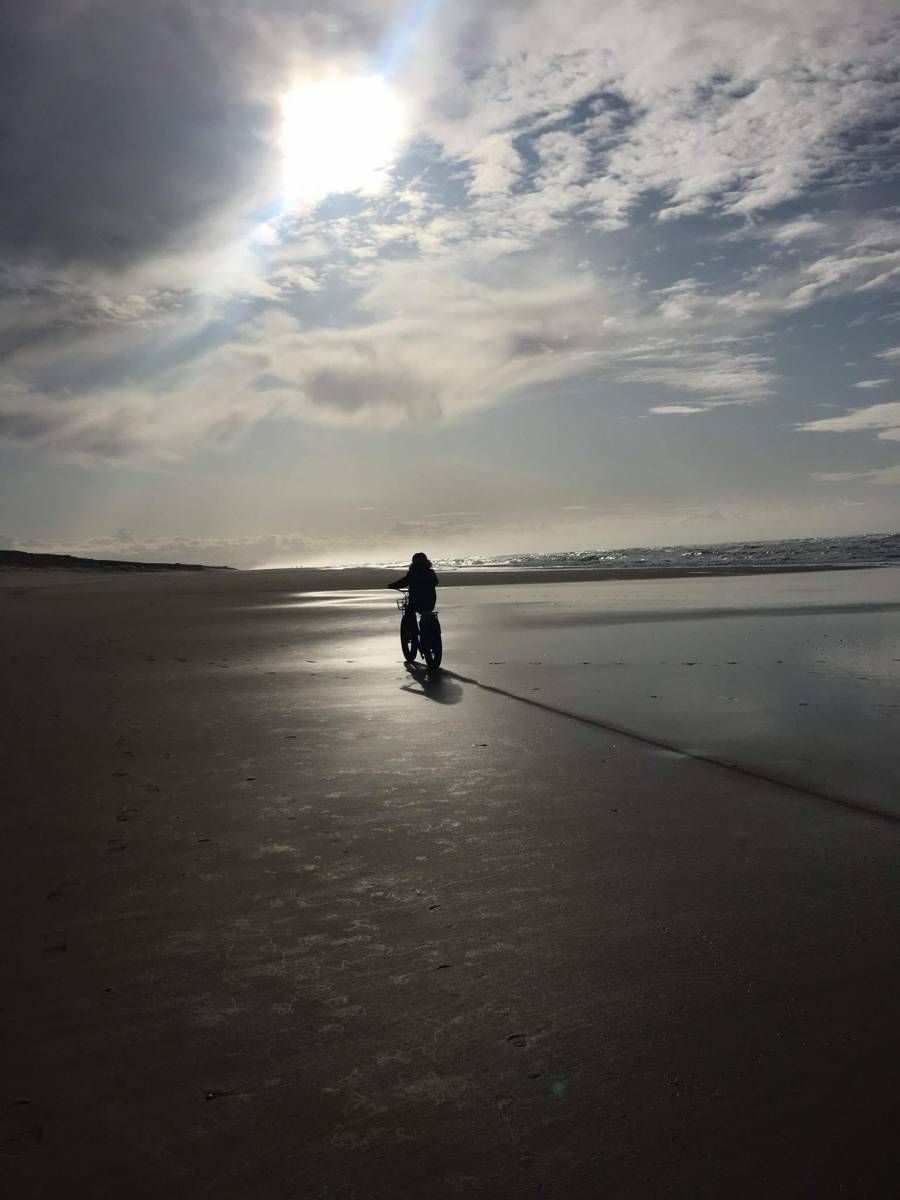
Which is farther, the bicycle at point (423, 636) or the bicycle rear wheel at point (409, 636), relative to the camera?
the bicycle rear wheel at point (409, 636)

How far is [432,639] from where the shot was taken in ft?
47.6

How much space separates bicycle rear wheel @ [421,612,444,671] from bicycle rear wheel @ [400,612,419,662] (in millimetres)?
384

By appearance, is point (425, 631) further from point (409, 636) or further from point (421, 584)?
point (421, 584)

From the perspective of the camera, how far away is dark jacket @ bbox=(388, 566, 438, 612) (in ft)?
48.4

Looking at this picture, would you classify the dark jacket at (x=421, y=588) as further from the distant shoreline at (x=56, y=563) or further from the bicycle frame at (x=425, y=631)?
the distant shoreline at (x=56, y=563)

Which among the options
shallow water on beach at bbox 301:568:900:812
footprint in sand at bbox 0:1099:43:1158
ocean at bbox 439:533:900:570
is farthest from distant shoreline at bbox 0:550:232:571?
footprint in sand at bbox 0:1099:43:1158

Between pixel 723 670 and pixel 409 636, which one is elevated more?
pixel 409 636

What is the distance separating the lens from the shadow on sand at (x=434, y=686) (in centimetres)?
1171

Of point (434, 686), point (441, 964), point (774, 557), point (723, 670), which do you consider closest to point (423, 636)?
point (434, 686)

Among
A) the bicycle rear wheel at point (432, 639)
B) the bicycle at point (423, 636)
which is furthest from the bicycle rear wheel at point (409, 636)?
the bicycle rear wheel at point (432, 639)

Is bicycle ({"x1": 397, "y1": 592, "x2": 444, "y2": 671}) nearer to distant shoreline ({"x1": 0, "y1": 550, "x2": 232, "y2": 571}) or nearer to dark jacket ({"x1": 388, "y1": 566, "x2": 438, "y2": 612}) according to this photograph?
dark jacket ({"x1": 388, "y1": 566, "x2": 438, "y2": 612})

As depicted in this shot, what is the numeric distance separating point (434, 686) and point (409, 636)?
2.60 metres

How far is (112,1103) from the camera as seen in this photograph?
10.3ft

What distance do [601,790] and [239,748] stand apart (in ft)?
12.3
